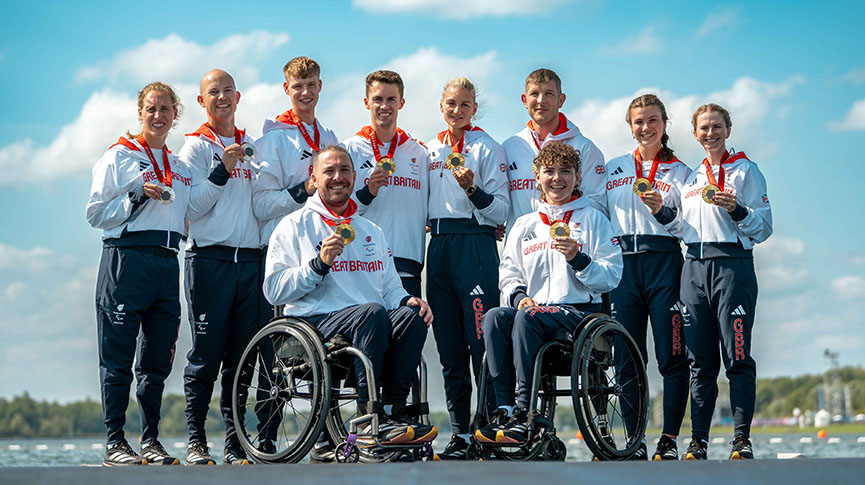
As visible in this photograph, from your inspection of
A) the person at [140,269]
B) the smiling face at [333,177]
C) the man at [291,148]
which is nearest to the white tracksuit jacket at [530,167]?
the man at [291,148]

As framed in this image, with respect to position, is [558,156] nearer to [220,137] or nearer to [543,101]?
[543,101]

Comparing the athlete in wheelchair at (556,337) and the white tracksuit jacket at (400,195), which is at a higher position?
the white tracksuit jacket at (400,195)

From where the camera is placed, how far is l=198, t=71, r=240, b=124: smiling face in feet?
19.1

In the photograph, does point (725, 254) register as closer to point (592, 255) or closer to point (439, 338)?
point (592, 255)

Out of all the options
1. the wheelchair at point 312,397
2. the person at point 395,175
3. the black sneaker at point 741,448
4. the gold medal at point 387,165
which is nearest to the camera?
the wheelchair at point 312,397

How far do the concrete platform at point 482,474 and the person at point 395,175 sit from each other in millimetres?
2779

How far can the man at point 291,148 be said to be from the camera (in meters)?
5.70

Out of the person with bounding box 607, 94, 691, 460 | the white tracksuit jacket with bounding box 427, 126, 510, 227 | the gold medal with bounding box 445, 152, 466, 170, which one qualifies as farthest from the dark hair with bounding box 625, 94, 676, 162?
the gold medal with bounding box 445, 152, 466, 170

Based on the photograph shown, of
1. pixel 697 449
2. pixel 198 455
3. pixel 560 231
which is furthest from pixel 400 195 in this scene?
pixel 697 449

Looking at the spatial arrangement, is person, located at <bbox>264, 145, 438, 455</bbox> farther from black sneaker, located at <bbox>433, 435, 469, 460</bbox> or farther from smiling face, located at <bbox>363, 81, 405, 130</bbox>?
smiling face, located at <bbox>363, 81, 405, 130</bbox>

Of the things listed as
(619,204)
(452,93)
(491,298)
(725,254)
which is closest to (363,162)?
(452,93)

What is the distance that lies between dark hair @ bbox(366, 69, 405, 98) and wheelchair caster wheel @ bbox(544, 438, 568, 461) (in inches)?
105

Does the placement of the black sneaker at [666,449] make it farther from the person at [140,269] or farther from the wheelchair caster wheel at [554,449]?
the person at [140,269]

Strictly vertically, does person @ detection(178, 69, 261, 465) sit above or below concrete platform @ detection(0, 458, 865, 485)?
above
